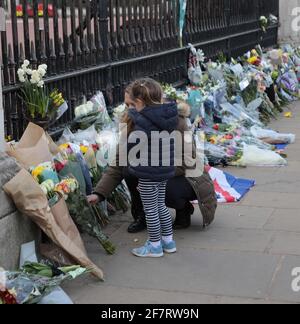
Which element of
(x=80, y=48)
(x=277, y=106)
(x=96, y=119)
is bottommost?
(x=277, y=106)

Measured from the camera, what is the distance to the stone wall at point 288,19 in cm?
1695

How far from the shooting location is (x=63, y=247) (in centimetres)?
446

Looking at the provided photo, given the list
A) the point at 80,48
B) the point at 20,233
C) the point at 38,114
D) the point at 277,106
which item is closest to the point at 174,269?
the point at 20,233

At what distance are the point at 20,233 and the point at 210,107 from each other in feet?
18.0

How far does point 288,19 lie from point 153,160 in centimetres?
1313

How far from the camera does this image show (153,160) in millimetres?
4883

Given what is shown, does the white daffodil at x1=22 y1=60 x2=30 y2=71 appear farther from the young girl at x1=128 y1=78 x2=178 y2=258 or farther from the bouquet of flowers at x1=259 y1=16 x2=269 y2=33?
the bouquet of flowers at x1=259 y1=16 x2=269 y2=33

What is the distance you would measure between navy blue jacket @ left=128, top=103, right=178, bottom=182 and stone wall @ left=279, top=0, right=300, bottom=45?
12794mm

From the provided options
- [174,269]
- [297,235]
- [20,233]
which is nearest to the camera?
[20,233]

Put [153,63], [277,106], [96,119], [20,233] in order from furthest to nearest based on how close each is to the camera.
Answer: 1. [277,106]
2. [153,63]
3. [96,119]
4. [20,233]

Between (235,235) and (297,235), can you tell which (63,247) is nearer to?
(235,235)

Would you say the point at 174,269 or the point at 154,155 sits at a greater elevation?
the point at 154,155

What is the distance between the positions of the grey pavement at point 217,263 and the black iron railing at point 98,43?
1.55 meters

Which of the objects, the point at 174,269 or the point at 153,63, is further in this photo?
the point at 153,63
